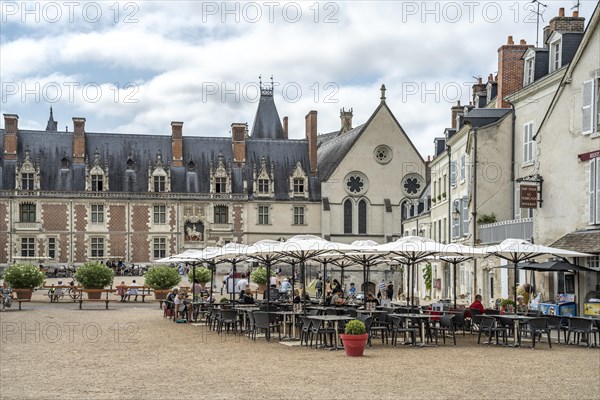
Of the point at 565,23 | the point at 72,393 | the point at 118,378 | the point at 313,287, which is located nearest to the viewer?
the point at 72,393

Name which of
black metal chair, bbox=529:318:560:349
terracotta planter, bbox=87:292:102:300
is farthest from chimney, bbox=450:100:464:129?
black metal chair, bbox=529:318:560:349

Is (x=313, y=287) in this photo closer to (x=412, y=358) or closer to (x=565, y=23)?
(x=565, y=23)

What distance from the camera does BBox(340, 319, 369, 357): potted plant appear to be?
15695 mm

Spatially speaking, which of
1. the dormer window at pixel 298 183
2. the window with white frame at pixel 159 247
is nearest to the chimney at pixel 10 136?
the window with white frame at pixel 159 247

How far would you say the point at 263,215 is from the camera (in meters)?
57.3

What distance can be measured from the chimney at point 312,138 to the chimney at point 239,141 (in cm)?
440

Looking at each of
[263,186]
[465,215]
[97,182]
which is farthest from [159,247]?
[465,215]

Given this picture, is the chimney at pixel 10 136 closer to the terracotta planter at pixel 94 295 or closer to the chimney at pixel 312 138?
the chimney at pixel 312 138

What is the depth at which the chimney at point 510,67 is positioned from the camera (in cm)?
3148

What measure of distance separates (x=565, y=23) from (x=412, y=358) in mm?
16357

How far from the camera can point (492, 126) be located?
99.0 ft

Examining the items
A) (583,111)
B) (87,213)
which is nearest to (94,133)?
(87,213)

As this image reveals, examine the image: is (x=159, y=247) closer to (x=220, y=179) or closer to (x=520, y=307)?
(x=220, y=179)

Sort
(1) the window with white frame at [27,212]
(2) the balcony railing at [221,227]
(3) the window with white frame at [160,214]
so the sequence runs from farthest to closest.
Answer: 1. (2) the balcony railing at [221,227]
2. (3) the window with white frame at [160,214]
3. (1) the window with white frame at [27,212]
